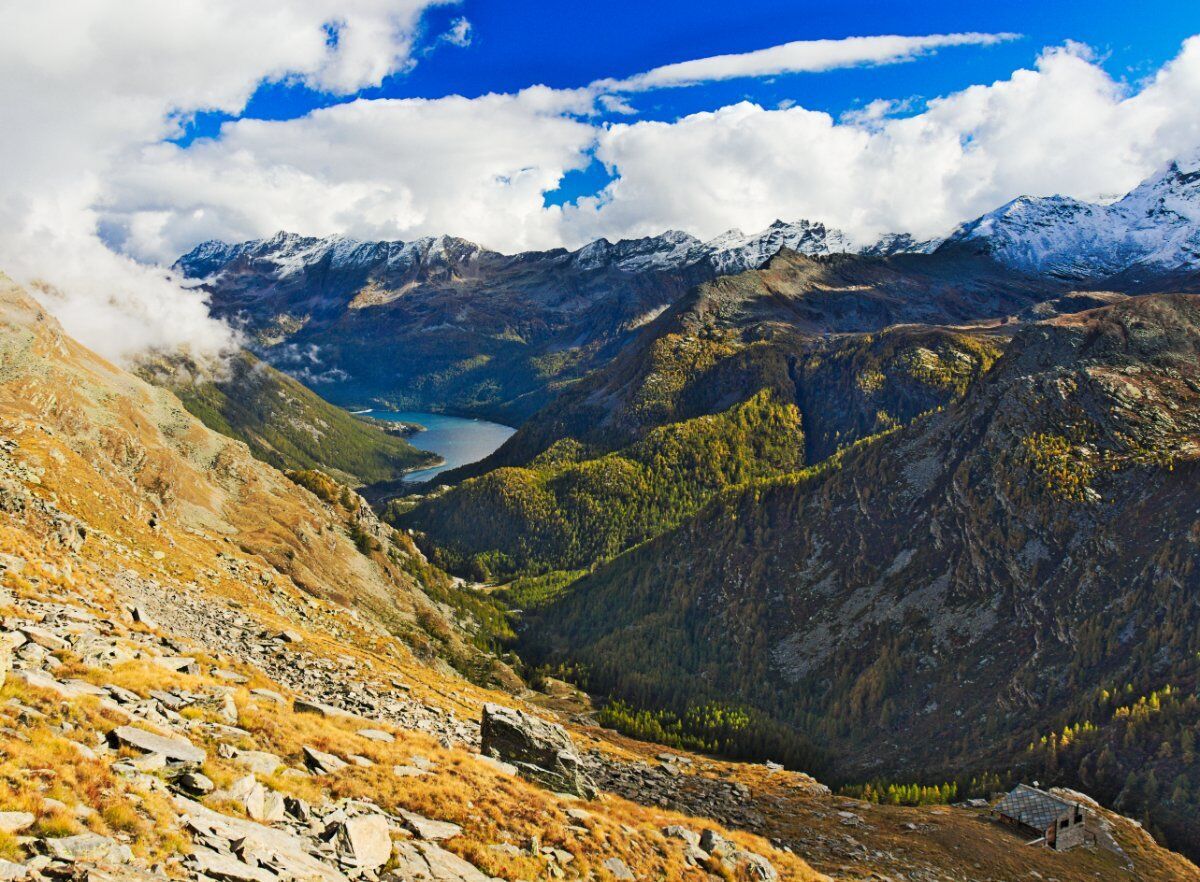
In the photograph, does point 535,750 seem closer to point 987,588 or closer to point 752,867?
point 752,867

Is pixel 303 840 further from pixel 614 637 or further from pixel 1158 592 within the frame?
pixel 614 637

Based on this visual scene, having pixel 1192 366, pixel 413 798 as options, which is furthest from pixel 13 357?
pixel 1192 366

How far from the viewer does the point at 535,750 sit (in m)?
42.1

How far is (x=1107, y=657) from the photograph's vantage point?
10912 centimetres

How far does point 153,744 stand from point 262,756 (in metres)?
4.30

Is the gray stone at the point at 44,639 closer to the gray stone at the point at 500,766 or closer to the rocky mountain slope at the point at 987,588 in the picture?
the gray stone at the point at 500,766

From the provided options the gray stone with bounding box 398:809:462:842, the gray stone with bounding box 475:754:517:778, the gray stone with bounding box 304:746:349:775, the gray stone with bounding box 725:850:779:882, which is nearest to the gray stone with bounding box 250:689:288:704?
the gray stone with bounding box 304:746:349:775

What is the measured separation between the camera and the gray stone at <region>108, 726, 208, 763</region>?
22.2 metres

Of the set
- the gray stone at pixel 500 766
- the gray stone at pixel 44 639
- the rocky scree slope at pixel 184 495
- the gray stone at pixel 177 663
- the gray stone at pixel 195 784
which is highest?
the rocky scree slope at pixel 184 495

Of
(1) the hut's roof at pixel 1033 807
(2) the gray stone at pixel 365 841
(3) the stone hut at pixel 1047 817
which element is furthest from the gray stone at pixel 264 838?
(1) the hut's roof at pixel 1033 807

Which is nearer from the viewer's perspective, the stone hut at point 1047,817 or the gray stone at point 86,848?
the gray stone at point 86,848

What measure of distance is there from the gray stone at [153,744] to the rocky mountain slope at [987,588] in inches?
4006

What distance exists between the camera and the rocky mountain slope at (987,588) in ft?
352

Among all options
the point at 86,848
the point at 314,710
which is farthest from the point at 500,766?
the point at 86,848
